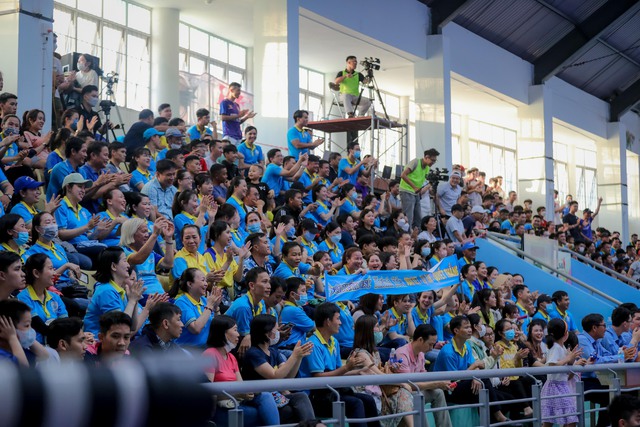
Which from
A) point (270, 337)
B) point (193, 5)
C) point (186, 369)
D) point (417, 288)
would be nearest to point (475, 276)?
point (417, 288)

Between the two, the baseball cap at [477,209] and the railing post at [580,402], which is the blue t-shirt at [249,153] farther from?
the railing post at [580,402]

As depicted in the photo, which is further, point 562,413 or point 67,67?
point 67,67

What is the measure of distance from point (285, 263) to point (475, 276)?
3886mm

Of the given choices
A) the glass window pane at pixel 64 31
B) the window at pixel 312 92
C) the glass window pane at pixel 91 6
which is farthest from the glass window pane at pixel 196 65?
the window at pixel 312 92

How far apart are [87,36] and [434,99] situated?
821 cm

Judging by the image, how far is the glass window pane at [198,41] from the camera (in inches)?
763

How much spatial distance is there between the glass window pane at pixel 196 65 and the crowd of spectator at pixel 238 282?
5802 mm

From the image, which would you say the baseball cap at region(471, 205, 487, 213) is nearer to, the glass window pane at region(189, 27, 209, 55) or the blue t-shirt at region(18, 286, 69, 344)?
the glass window pane at region(189, 27, 209, 55)

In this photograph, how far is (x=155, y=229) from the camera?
7004 millimetres

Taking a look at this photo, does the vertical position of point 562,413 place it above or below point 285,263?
below

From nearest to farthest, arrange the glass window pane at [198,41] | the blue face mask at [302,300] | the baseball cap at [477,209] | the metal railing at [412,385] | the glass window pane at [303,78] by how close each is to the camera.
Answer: the metal railing at [412,385]
the blue face mask at [302,300]
the baseball cap at [477,209]
the glass window pane at [198,41]
the glass window pane at [303,78]

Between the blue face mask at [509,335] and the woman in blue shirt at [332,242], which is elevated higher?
the woman in blue shirt at [332,242]

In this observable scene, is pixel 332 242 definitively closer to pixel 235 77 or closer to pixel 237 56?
pixel 235 77

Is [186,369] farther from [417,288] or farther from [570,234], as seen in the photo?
[570,234]
